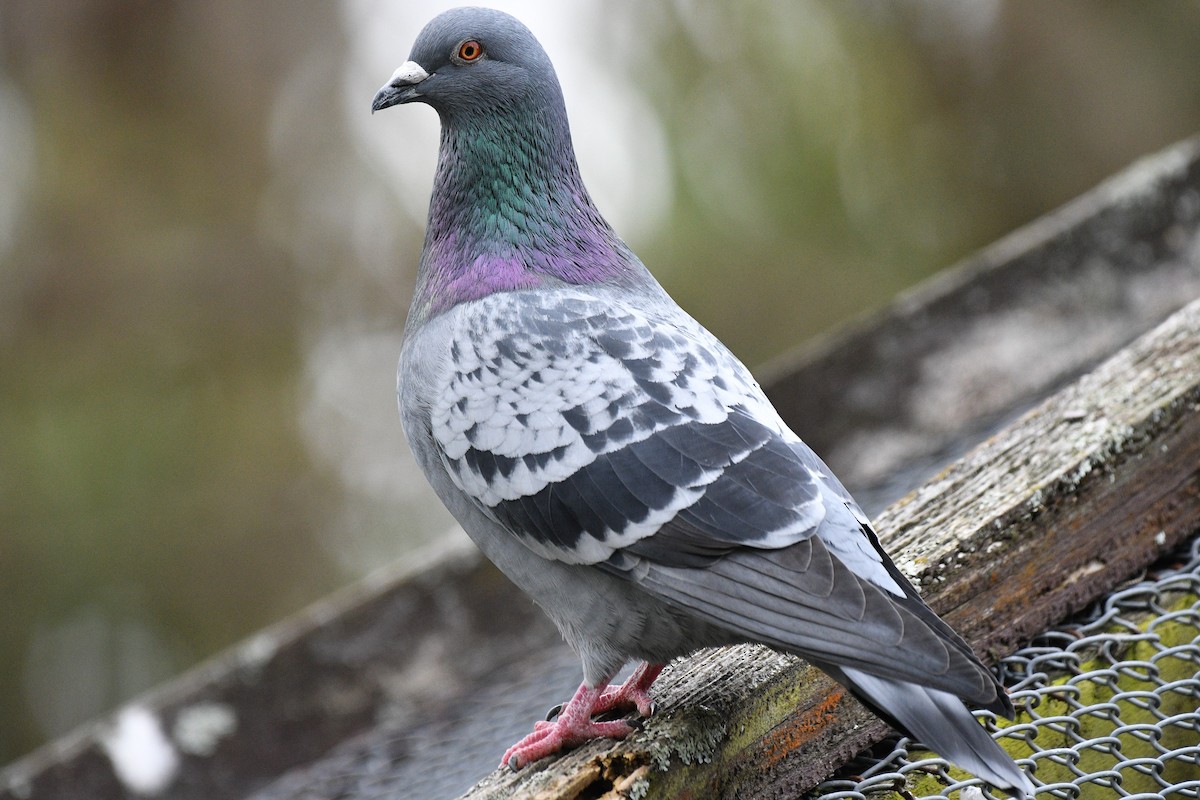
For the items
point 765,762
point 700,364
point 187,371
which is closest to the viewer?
point 765,762

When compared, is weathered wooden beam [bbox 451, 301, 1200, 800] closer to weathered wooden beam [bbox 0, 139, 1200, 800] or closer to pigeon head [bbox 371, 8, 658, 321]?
weathered wooden beam [bbox 0, 139, 1200, 800]

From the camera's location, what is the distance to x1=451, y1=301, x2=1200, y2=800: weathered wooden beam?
2355 mm

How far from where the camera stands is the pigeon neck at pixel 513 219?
119 inches

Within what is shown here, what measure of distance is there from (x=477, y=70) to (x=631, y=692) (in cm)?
175

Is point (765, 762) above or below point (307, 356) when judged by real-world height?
below

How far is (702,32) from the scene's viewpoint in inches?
412

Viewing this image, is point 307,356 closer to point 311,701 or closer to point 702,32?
point 702,32

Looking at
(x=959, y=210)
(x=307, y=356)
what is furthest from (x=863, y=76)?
(x=307, y=356)

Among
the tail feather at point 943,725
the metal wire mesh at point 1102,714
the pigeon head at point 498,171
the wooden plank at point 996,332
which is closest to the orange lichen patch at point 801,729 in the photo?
the metal wire mesh at point 1102,714

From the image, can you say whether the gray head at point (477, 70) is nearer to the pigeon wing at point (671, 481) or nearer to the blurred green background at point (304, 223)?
the pigeon wing at point (671, 481)

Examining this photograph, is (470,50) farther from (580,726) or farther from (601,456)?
(580,726)

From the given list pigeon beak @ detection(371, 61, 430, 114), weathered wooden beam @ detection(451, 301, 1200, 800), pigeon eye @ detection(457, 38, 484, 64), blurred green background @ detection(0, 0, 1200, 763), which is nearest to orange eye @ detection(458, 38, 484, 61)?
pigeon eye @ detection(457, 38, 484, 64)

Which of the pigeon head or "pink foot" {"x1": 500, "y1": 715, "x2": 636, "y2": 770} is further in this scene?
the pigeon head

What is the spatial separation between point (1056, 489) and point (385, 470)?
8.44m
